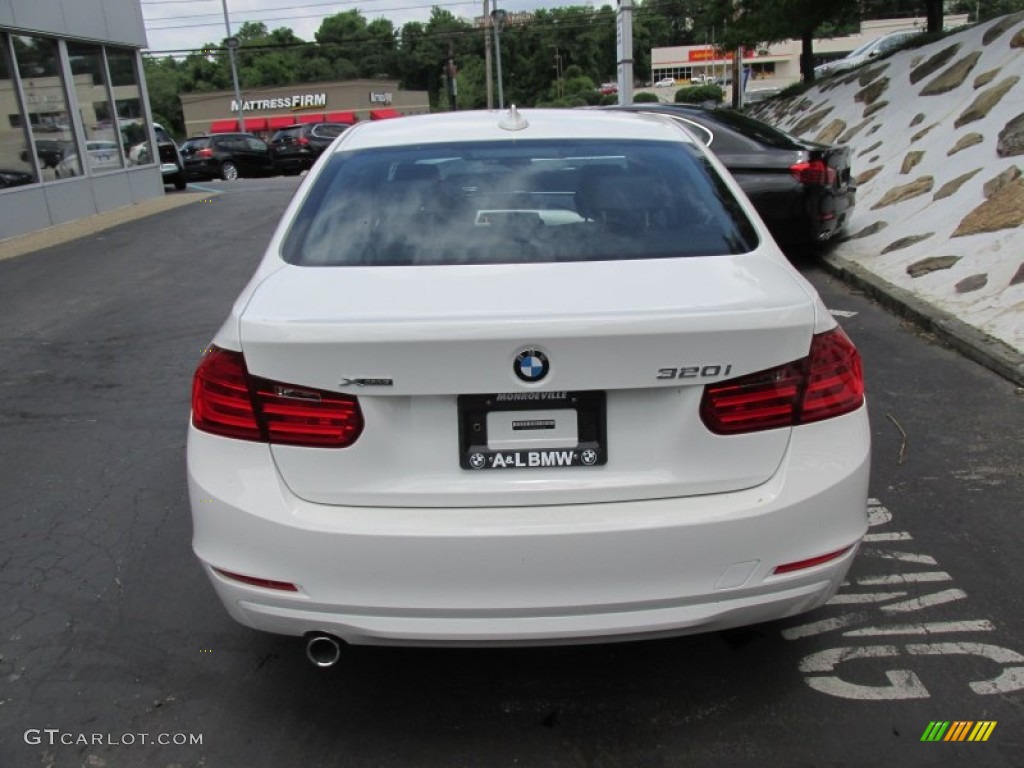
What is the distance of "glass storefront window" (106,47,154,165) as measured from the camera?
18.1 meters

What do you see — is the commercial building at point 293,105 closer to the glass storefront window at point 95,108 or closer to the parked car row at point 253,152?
the parked car row at point 253,152

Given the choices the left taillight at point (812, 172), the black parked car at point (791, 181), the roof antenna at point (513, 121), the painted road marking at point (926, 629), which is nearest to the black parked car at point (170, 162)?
the black parked car at point (791, 181)

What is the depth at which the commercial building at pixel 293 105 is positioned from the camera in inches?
2906

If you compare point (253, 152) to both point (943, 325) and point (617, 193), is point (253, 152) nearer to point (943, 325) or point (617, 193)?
point (943, 325)

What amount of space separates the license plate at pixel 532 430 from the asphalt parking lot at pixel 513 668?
2.80 feet

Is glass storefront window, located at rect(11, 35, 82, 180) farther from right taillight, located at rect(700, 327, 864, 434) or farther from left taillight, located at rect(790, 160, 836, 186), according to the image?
right taillight, located at rect(700, 327, 864, 434)

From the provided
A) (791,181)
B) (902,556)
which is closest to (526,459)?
(902,556)

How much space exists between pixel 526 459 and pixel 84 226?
14479 millimetres

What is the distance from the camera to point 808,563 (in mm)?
2389

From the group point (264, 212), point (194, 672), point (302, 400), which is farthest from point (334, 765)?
point (264, 212)

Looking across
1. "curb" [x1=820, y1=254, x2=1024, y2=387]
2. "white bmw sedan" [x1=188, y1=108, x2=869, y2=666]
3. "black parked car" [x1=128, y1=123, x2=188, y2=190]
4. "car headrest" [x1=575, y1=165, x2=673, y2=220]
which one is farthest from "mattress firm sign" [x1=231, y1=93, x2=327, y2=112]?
"white bmw sedan" [x1=188, y1=108, x2=869, y2=666]

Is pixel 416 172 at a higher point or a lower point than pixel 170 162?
higher

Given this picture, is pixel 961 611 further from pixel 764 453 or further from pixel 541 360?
pixel 541 360

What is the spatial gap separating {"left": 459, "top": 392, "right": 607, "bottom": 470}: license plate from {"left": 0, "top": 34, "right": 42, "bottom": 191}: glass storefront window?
46.5 feet
